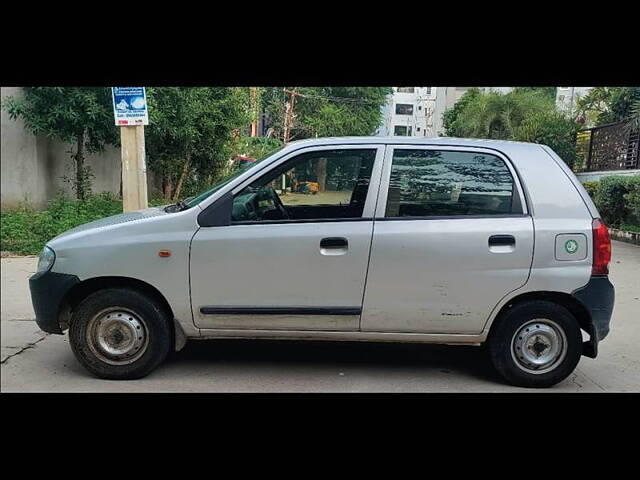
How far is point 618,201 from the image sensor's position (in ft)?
40.2

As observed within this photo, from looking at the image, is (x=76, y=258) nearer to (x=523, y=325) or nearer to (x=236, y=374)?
(x=236, y=374)

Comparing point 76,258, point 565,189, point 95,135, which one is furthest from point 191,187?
point 565,189

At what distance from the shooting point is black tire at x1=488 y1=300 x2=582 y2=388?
3736 mm

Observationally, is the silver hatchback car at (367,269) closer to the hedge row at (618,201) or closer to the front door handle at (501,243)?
the front door handle at (501,243)

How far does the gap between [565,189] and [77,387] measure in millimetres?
3811

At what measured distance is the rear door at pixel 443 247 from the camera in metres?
3.65

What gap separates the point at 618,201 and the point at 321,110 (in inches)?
652

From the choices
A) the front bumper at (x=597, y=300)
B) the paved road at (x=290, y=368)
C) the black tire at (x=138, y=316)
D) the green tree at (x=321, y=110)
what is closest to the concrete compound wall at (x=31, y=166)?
the paved road at (x=290, y=368)

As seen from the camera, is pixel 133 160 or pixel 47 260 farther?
pixel 133 160

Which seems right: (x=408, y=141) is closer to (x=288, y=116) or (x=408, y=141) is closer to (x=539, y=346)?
(x=539, y=346)

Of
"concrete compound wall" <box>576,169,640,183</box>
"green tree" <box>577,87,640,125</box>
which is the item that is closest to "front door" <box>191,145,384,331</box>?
"concrete compound wall" <box>576,169,640,183</box>

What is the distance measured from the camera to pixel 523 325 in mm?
3756

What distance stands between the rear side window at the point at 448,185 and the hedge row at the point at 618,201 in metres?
9.03

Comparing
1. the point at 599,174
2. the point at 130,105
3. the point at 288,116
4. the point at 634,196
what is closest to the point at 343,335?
the point at 130,105
